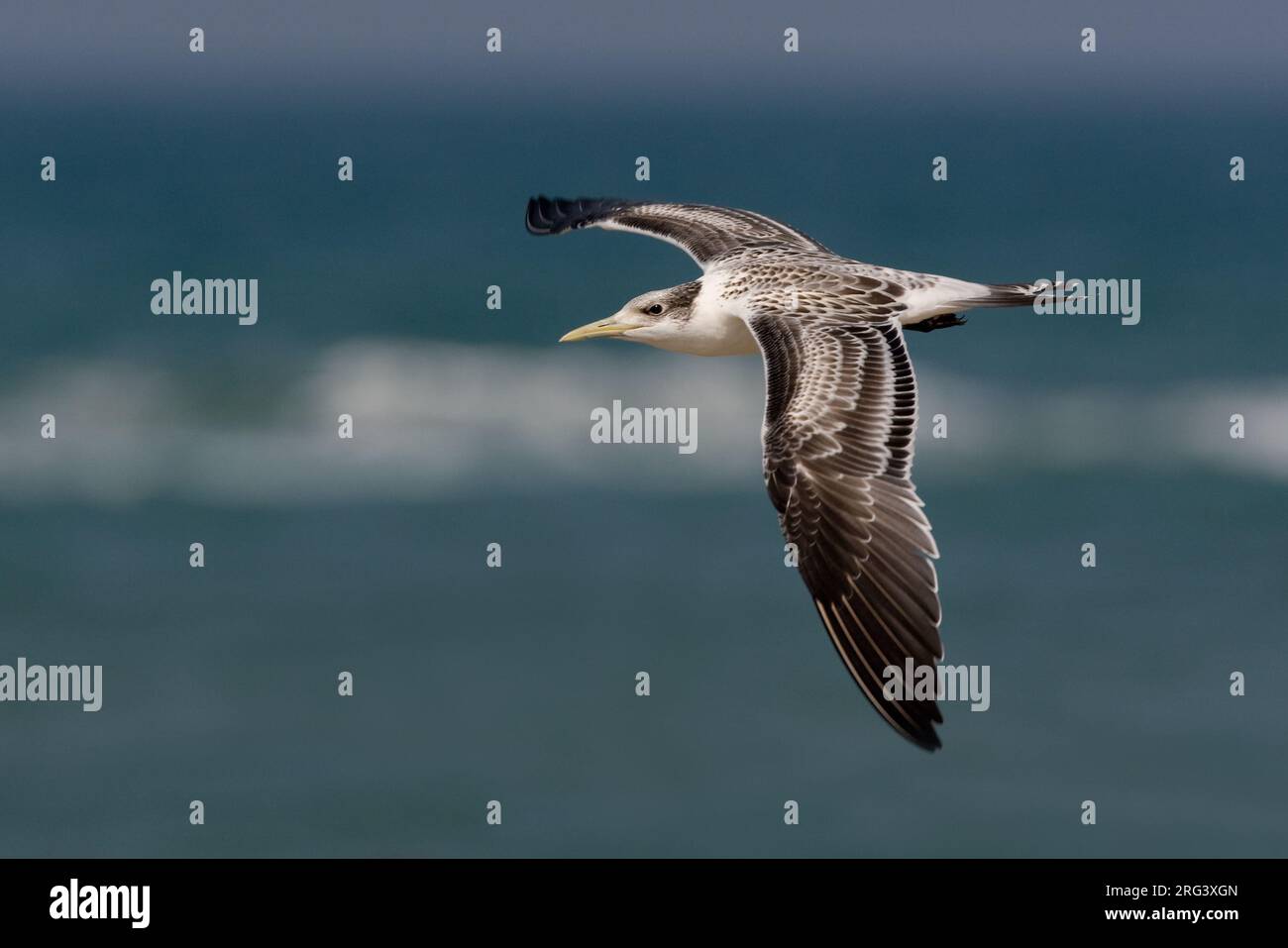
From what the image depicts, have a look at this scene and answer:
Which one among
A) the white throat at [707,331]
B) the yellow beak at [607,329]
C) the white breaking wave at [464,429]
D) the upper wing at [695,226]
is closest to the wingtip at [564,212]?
the upper wing at [695,226]

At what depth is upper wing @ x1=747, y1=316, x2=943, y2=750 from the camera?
10375 mm

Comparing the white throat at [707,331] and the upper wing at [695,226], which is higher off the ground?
the upper wing at [695,226]

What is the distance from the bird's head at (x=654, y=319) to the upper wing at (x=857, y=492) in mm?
1222

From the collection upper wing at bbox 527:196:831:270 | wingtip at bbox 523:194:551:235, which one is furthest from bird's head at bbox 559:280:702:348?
wingtip at bbox 523:194:551:235

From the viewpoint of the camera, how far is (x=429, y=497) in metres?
36.1

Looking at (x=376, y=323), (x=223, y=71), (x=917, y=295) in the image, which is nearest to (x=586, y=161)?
(x=376, y=323)

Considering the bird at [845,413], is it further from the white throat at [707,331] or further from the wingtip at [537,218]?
the wingtip at [537,218]

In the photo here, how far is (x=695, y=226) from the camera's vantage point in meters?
15.5

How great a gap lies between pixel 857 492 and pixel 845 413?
586mm

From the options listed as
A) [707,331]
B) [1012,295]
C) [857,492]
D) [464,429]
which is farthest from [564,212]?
[464,429]

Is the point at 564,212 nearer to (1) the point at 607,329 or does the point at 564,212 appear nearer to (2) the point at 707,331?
(1) the point at 607,329

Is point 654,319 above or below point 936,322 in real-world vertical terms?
above

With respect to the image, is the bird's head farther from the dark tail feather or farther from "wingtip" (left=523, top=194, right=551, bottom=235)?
"wingtip" (left=523, top=194, right=551, bottom=235)

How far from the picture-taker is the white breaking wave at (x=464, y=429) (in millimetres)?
36219
